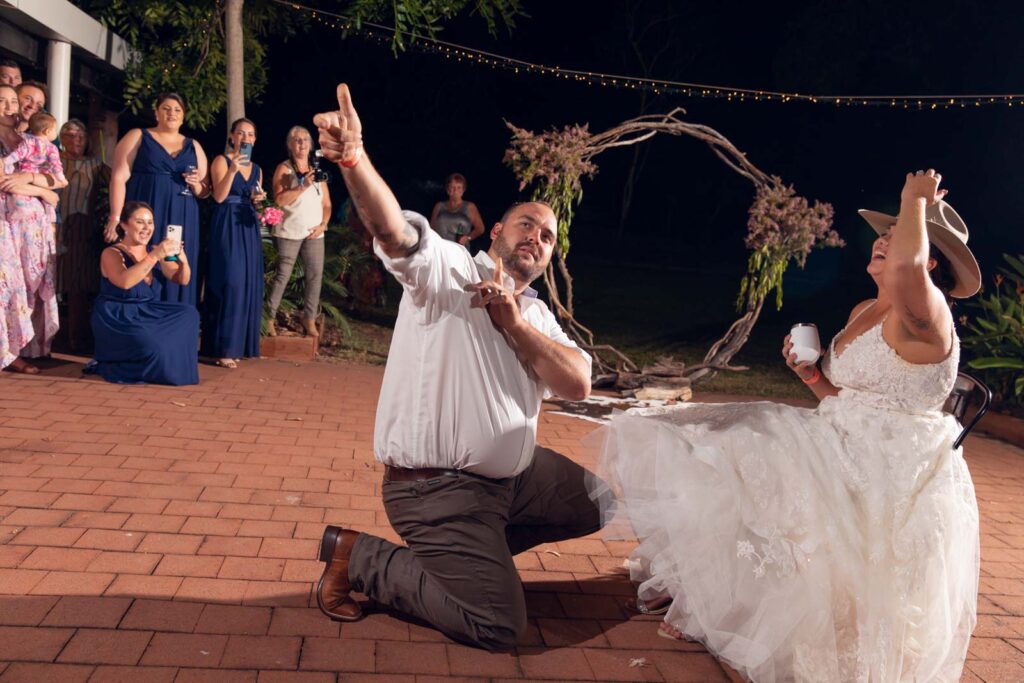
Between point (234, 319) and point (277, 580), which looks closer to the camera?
point (277, 580)

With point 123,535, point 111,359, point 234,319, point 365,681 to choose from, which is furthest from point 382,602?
point 234,319

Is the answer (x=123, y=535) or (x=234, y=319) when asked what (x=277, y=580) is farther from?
(x=234, y=319)

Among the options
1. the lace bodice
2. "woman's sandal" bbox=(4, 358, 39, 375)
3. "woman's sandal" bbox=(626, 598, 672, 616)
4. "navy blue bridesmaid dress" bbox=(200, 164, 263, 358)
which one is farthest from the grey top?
the lace bodice

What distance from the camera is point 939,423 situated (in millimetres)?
3332

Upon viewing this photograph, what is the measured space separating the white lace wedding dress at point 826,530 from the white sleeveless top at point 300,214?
5913mm

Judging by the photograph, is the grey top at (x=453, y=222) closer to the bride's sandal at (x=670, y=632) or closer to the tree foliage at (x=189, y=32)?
the tree foliage at (x=189, y=32)

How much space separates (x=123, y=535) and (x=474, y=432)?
175cm

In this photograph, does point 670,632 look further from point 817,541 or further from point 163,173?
point 163,173

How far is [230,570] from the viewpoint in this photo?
375cm

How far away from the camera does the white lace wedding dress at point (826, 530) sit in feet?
10.0

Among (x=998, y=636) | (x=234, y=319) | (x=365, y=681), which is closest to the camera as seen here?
(x=365, y=681)

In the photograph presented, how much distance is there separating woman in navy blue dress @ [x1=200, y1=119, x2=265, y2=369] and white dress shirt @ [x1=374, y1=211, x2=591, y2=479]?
16.8 feet

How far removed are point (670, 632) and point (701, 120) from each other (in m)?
27.6

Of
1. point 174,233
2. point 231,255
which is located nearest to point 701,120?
point 231,255
